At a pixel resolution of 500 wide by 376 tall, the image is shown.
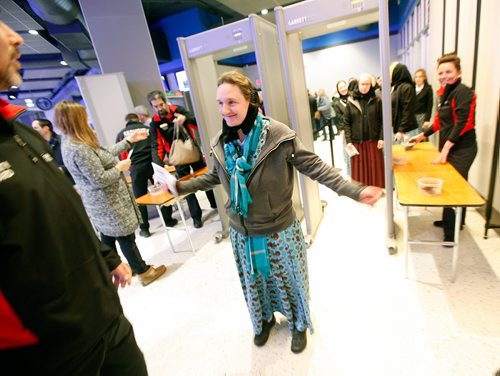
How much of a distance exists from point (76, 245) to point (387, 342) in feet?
5.88

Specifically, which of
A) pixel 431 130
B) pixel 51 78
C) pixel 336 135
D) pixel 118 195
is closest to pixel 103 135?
pixel 118 195

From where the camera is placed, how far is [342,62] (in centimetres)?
1038

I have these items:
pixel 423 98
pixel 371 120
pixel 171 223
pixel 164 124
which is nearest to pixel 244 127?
pixel 164 124

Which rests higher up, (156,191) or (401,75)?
(401,75)

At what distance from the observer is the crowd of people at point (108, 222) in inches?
28.3

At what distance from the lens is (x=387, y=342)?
166 cm

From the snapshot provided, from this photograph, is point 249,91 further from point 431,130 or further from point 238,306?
point 431,130

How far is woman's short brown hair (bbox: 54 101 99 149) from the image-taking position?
1.88 metres

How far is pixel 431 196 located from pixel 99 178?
237cm

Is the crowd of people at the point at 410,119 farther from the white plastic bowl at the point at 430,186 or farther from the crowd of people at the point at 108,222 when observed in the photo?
the white plastic bowl at the point at 430,186

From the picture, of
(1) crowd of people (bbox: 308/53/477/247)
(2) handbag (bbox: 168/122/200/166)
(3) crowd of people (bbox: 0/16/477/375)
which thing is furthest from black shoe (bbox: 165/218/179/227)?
(1) crowd of people (bbox: 308/53/477/247)

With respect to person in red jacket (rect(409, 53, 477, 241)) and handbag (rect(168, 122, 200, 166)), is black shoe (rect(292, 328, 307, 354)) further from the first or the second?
handbag (rect(168, 122, 200, 166))

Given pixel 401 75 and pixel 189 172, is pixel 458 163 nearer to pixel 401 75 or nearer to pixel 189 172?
pixel 401 75

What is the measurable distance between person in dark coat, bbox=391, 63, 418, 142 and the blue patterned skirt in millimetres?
2993
